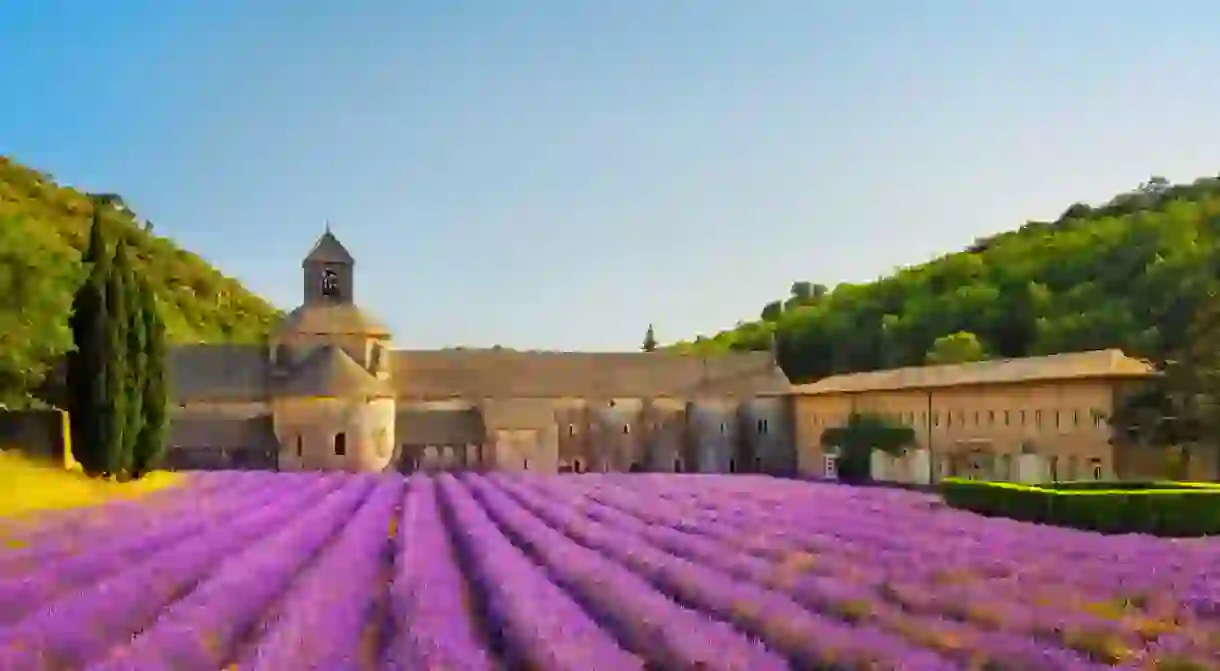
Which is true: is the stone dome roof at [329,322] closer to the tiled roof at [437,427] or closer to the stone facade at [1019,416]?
the tiled roof at [437,427]

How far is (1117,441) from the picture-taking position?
114 feet

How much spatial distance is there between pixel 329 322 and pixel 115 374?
82.7ft

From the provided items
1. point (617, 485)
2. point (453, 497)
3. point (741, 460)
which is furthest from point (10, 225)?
point (741, 460)

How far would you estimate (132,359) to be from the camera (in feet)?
108

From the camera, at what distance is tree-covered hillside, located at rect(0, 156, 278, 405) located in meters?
31.4

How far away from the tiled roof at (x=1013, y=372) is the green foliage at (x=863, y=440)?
1412 mm

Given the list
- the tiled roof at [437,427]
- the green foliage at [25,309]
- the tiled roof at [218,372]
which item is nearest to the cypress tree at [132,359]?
the green foliage at [25,309]

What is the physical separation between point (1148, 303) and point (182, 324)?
67.0m

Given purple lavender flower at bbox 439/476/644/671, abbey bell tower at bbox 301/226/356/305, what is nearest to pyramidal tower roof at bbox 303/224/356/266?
abbey bell tower at bbox 301/226/356/305

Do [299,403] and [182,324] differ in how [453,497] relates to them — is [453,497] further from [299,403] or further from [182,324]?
[182,324]

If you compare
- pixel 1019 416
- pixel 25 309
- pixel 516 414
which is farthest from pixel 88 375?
pixel 1019 416

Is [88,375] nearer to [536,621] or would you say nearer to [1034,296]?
[536,621]

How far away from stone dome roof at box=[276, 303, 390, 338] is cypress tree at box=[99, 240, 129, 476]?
78.2ft

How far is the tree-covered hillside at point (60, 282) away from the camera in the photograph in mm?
31359
